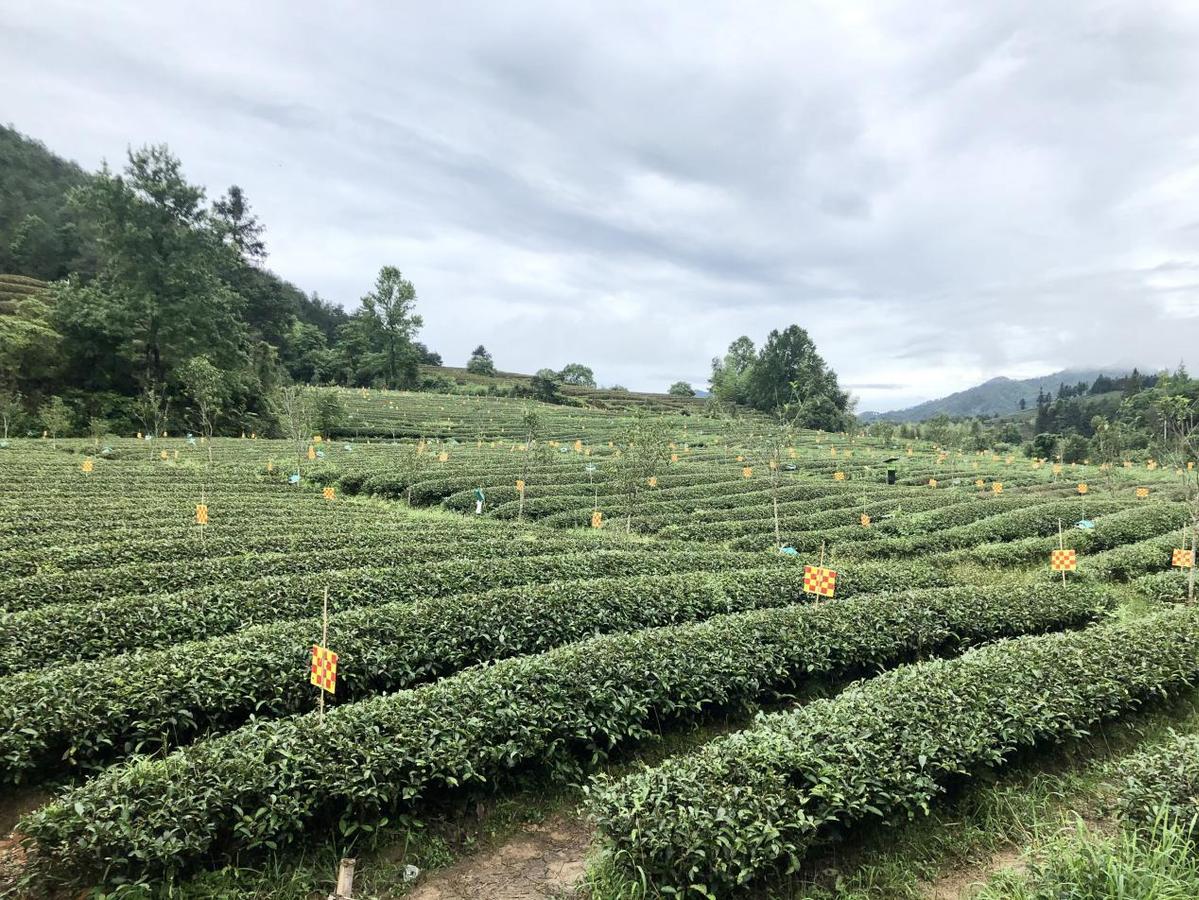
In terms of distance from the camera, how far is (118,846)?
150 inches

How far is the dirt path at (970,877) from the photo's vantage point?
4.21 metres

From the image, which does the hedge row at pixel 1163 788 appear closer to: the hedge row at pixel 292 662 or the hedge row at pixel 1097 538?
the hedge row at pixel 292 662

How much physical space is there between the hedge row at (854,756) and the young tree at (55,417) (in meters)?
38.9

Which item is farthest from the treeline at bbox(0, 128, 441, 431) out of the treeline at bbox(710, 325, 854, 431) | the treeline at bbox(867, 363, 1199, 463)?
the treeline at bbox(710, 325, 854, 431)

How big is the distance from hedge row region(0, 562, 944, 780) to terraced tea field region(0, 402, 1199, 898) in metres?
0.03

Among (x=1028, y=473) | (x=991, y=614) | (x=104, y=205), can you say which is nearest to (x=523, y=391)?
(x=104, y=205)

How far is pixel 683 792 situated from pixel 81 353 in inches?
1946

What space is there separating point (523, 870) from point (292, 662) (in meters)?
3.23

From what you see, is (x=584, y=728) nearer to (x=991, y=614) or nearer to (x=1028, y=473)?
(x=991, y=614)

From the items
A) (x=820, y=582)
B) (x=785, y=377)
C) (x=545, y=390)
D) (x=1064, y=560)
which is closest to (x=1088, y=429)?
(x=785, y=377)

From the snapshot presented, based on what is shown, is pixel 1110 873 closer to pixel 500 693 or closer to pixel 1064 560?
pixel 500 693

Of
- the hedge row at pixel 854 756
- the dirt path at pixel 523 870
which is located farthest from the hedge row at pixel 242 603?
the hedge row at pixel 854 756

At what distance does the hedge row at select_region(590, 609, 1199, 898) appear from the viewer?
12.8 feet

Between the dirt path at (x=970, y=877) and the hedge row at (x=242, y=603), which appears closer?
the dirt path at (x=970, y=877)
